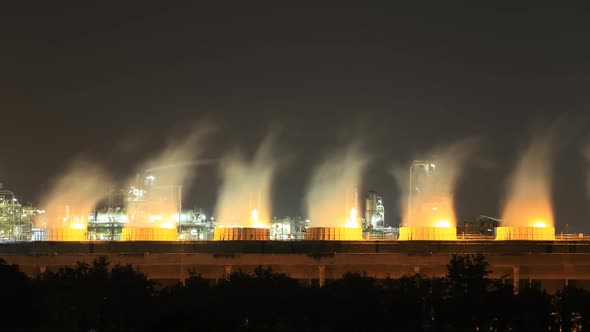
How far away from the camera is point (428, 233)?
251 ft

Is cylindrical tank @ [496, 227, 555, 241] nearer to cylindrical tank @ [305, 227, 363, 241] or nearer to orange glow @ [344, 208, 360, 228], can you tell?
cylindrical tank @ [305, 227, 363, 241]

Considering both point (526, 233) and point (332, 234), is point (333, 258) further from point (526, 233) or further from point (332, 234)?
point (526, 233)

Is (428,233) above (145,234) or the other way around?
above

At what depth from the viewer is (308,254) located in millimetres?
68000

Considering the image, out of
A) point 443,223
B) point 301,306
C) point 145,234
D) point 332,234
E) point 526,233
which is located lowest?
point 301,306

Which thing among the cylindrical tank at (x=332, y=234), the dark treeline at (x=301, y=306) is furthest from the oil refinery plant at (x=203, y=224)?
the dark treeline at (x=301, y=306)

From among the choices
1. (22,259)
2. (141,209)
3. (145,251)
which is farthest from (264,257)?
(141,209)

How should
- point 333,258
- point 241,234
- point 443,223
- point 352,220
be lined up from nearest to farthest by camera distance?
point 333,258 → point 241,234 → point 443,223 → point 352,220

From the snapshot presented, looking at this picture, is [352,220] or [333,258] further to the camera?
[352,220]

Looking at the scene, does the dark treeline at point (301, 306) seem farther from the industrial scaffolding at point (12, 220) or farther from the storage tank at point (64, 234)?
the industrial scaffolding at point (12, 220)

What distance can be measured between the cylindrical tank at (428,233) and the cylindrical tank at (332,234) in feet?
13.8

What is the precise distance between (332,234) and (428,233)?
791cm

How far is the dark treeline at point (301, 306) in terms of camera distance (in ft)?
138

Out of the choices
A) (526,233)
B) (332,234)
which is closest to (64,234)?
(332,234)
